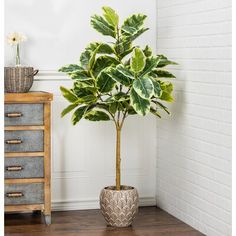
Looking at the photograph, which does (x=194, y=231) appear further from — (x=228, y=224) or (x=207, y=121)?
(x=207, y=121)

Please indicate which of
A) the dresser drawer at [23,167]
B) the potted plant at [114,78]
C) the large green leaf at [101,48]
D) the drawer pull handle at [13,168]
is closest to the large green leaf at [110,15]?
the potted plant at [114,78]

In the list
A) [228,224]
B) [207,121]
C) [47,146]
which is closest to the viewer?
[228,224]

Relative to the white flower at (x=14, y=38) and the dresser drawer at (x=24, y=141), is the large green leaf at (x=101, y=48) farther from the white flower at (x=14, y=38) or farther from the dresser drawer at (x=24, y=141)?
the dresser drawer at (x=24, y=141)

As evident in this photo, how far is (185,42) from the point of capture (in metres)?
4.63

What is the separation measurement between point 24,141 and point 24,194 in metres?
0.36

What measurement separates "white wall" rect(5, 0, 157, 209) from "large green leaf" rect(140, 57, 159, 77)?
2.87ft

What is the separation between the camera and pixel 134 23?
4477 mm

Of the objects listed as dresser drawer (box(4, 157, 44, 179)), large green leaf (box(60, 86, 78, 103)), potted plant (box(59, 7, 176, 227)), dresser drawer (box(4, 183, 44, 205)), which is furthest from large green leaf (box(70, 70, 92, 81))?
dresser drawer (box(4, 183, 44, 205))

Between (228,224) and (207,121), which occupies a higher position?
(207,121)

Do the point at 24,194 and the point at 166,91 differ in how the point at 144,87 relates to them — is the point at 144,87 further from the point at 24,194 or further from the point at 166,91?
the point at 24,194

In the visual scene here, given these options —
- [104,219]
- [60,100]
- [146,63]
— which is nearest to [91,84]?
[146,63]

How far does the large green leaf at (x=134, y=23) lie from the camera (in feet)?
14.5

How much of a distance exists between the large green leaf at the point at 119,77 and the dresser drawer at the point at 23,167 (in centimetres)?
77

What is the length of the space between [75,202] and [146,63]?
4.46 ft
